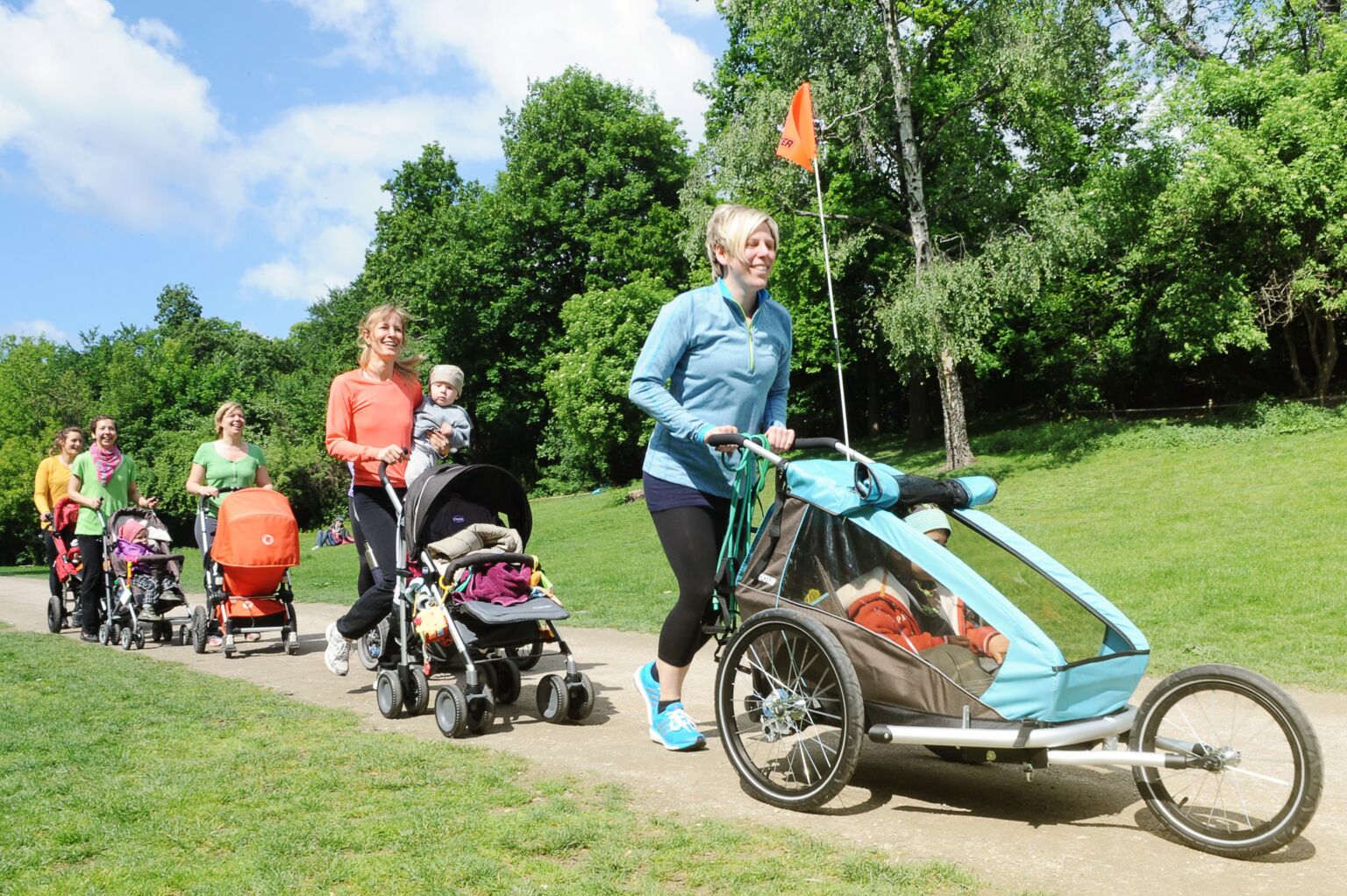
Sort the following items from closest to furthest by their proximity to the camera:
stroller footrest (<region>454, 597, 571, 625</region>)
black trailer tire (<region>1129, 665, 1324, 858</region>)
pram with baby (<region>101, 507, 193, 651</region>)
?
black trailer tire (<region>1129, 665, 1324, 858</region>)
stroller footrest (<region>454, 597, 571, 625</region>)
pram with baby (<region>101, 507, 193, 651</region>)

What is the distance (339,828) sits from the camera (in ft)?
13.0

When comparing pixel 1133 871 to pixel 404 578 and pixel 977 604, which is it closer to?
pixel 977 604

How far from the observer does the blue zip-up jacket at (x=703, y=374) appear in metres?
4.88

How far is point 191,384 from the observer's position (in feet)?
204

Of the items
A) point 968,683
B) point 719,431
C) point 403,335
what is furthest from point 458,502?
point 968,683

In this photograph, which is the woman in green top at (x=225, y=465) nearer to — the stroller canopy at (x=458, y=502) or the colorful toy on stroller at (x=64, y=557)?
the colorful toy on stroller at (x=64, y=557)

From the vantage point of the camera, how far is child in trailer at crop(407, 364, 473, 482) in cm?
664

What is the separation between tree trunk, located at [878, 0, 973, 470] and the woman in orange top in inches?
694

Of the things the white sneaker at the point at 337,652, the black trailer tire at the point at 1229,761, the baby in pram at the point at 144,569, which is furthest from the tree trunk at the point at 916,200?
the black trailer tire at the point at 1229,761

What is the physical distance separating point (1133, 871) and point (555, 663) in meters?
5.19

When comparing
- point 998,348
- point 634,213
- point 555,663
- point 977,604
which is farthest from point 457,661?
point 634,213

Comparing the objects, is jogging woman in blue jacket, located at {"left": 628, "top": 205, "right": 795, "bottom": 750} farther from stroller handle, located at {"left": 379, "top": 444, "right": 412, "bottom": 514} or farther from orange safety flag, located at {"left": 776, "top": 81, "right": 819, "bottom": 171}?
orange safety flag, located at {"left": 776, "top": 81, "right": 819, "bottom": 171}

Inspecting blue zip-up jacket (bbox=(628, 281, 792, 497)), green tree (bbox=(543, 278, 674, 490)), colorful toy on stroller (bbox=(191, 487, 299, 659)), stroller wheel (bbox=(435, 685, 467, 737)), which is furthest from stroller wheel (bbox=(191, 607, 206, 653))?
green tree (bbox=(543, 278, 674, 490))

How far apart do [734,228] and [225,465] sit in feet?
21.4
